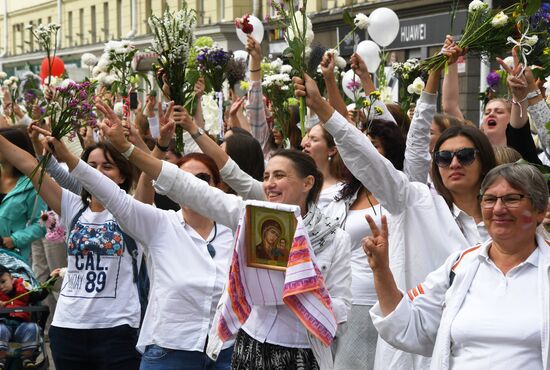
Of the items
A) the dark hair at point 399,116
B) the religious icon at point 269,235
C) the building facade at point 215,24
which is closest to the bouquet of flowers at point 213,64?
the building facade at point 215,24

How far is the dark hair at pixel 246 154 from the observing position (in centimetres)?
642

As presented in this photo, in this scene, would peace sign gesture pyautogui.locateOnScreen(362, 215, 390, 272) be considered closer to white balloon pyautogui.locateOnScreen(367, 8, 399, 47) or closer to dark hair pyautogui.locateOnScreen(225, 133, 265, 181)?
dark hair pyautogui.locateOnScreen(225, 133, 265, 181)

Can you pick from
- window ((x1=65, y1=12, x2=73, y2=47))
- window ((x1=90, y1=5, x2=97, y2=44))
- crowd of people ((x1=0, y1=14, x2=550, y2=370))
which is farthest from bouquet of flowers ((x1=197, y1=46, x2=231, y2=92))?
window ((x1=65, y1=12, x2=73, y2=47))

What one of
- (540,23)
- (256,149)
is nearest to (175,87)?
(256,149)

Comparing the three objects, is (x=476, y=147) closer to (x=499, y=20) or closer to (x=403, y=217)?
(x=403, y=217)

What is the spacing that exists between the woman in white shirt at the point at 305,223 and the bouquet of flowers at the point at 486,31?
Answer: 5.04 ft

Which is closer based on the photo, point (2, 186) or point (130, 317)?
point (130, 317)

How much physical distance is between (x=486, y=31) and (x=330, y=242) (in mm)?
2144

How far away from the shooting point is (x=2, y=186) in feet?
27.1

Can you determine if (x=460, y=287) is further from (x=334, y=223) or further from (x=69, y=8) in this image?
(x=69, y=8)

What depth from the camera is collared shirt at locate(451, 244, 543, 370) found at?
3699 millimetres

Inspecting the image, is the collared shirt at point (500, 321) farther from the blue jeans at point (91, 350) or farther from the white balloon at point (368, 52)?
the white balloon at point (368, 52)

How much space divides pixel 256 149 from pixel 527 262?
288 centimetres

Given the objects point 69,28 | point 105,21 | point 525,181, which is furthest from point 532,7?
point 69,28
